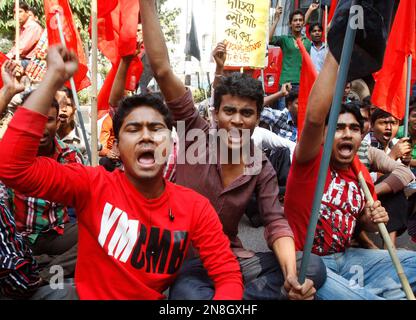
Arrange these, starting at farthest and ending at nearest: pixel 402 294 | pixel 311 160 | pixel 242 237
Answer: pixel 242 237, pixel 402 294, pixel 311 160

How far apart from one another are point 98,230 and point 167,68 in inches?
36.4

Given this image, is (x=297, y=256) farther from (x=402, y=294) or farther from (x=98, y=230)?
(x=98, y=230)

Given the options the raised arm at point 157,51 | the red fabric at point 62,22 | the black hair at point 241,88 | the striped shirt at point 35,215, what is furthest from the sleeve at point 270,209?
the red fabric at point 62,22

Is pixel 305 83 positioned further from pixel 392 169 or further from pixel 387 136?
pixel 387 136

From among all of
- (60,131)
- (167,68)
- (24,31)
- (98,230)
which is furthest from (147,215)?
(24,31)

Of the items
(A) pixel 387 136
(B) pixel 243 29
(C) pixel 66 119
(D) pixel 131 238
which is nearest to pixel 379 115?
(A) pixel 387 136

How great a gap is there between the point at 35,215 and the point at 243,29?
11.7ft

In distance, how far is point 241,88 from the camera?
2682 mm

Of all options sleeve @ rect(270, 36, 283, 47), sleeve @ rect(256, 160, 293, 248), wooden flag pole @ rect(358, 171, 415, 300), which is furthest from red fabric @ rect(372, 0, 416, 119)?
sleeve @ rect(270, 36, 283, 47)

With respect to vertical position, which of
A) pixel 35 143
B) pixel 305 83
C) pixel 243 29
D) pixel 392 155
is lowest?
pixel 392 155

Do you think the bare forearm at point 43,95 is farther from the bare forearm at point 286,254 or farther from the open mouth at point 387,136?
the open mouth at point 387,136

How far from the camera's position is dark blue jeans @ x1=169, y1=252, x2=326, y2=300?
7.38 feet

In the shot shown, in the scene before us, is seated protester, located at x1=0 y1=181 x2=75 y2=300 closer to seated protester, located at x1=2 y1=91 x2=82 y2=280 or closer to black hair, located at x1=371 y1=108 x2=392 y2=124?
seated protester, located at x1=2 y1=91 x2=82 y2=280

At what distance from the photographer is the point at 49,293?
2.34 meters
